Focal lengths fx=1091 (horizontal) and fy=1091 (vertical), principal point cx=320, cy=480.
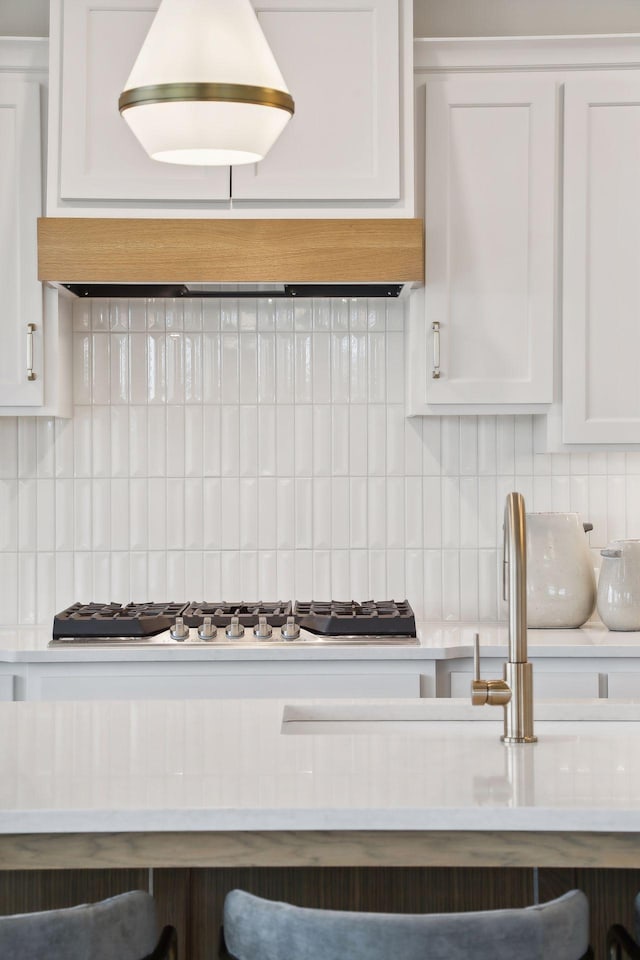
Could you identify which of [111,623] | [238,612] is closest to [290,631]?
[238,612]

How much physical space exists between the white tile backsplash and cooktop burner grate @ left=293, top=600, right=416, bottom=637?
1.16ft

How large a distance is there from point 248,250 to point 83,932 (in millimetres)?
2241

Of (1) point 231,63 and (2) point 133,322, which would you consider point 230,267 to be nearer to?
(2) point 133,322

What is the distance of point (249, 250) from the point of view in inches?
125

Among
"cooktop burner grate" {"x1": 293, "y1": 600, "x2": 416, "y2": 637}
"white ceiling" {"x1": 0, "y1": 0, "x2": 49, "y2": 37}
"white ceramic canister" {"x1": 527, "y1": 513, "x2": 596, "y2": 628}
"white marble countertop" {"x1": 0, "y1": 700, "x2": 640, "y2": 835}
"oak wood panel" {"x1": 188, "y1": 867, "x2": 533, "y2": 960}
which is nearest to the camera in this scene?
"white marble countertop" {"x1": 0, "y1": 700, "x2": 640, "y2": 835}

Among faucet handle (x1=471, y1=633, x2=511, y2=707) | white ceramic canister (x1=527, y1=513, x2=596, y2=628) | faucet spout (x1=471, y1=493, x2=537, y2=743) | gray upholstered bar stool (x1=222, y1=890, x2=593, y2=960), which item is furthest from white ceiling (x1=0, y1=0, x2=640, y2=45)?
gray upholstered bar stool (x1=222, y1=890, x2=593, y2=960)

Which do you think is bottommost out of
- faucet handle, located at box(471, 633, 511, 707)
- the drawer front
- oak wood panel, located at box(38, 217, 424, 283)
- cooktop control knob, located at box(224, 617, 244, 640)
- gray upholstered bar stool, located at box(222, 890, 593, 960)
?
the drawer front

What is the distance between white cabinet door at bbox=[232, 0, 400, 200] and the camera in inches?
125

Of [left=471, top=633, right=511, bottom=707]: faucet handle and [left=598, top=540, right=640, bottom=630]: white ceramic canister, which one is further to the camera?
[left=598, top=540, right=640, bottom=630]: white ceramic canister

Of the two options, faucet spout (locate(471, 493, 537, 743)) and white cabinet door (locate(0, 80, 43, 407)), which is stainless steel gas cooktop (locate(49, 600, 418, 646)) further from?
faucet spout (locate(471, 493, 537, 743))

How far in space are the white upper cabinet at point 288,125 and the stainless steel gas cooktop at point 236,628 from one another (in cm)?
119

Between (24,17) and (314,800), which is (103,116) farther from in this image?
(314,800)

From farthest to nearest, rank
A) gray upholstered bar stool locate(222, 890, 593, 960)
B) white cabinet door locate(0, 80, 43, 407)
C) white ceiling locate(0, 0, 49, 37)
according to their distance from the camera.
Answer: white ceiling locate(0, 0, 49, 37) → white cabinet door locate(0, 80, 43, 407) → gray upholstered bar stool locate(222, 890, 593, 960)

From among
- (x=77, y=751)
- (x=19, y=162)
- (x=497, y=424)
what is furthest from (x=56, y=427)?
(x=77, y=751)
